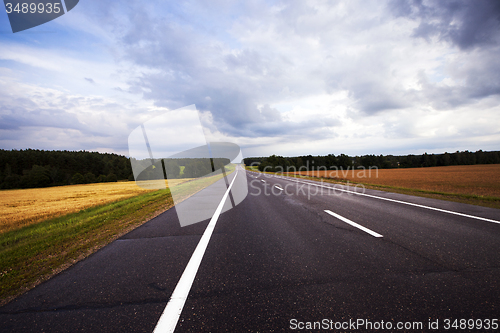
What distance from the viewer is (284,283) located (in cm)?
270

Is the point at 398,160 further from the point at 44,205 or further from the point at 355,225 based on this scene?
the point at 44,205

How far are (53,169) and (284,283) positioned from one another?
87561 millimetres

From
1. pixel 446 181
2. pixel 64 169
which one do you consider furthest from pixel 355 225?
pixel 64 169

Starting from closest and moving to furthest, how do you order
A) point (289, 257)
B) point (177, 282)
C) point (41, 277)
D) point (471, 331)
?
point (471, 331)
point (177, 282)
point (41, 277)
point (289, 257)

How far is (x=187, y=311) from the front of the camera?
2.16m

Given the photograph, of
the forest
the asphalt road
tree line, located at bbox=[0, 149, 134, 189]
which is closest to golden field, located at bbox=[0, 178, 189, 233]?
the asphalt road

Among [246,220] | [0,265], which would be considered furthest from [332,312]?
[0,265]

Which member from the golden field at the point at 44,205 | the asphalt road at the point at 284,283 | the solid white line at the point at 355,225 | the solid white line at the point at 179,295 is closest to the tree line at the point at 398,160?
the golden field at the point at 44,205

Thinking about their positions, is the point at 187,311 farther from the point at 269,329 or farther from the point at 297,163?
the point at 297,163

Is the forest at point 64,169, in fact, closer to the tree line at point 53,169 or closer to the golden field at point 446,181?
the tree line at point 53,169

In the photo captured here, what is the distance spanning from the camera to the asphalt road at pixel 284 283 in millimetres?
2041

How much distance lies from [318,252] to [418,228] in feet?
10.5

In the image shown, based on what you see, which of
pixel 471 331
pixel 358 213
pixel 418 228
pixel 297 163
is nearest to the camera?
pixel 471 331

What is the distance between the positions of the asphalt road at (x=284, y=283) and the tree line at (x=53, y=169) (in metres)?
80.3
